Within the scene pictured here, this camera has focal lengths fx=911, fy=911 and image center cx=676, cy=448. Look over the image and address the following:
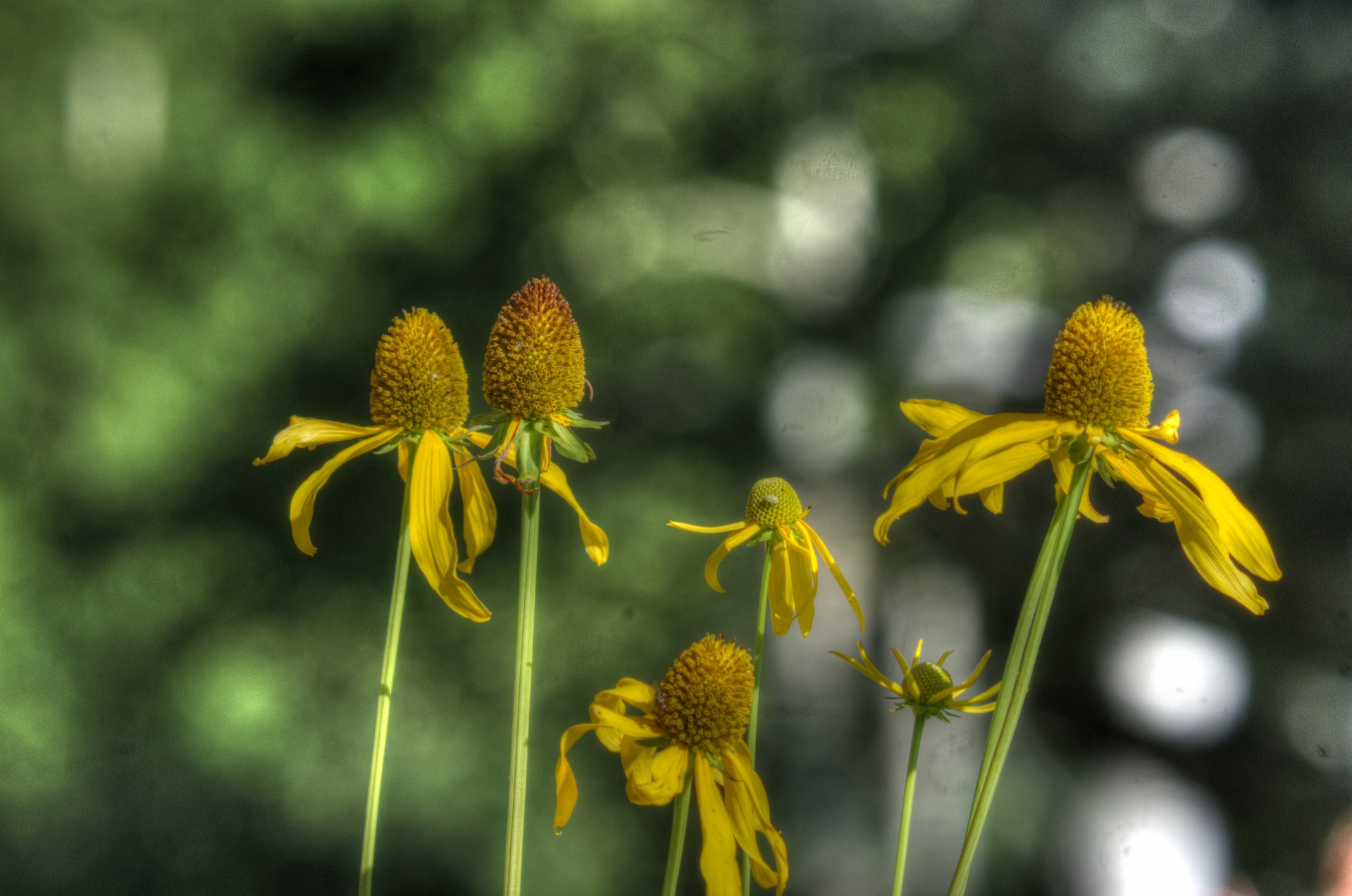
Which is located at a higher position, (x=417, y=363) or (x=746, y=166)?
(x=746, y=166)

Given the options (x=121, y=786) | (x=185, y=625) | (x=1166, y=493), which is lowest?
(x=121, y=786)

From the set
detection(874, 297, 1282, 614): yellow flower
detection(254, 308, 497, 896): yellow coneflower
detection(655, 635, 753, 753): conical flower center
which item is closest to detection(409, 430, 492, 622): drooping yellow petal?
detection(254, 308, 497, 896): yellow coneflower

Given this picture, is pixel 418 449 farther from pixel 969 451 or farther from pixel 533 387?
pixel 969 451

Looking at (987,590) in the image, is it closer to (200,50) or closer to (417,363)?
(417,363)

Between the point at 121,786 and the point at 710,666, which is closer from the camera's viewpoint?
the point at 710,666

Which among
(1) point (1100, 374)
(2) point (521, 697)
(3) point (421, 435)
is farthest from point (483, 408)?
(1) point (1100, 374)

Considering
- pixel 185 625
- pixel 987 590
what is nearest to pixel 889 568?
pixel 987 590

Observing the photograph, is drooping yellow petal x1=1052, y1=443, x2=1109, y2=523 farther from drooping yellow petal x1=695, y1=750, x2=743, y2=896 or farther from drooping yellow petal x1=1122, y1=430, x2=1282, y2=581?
drooping yellow petal x1=695, y1=750, x2=743, y2=896
